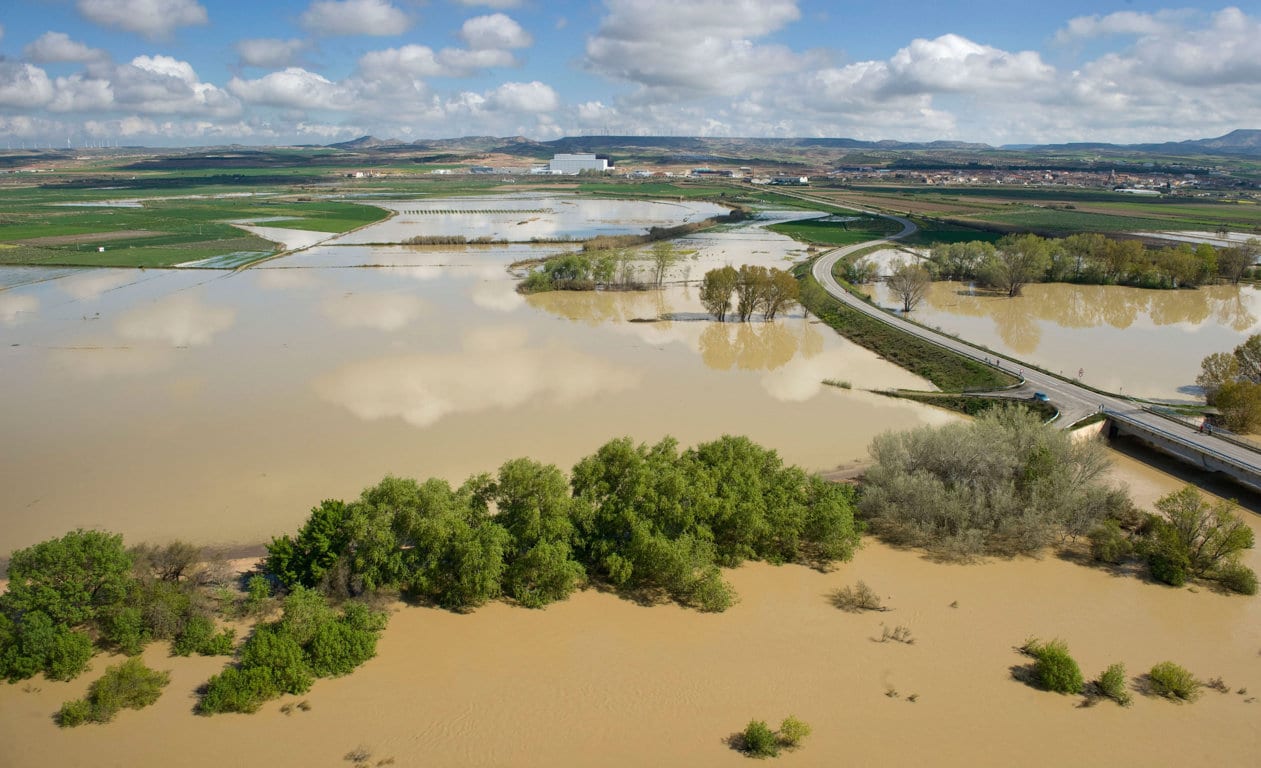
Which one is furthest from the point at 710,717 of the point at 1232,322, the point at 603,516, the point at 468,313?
the point at 1232,322

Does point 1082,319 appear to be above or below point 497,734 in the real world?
above

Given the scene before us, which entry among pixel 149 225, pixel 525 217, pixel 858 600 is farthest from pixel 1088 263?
pixel 149 225

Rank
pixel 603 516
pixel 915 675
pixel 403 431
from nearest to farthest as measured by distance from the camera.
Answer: pixel 915 675 < pixel 603 516 < pixel 403 431

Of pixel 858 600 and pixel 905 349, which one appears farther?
pixel 905 349

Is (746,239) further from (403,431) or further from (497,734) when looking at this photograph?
(497,734)

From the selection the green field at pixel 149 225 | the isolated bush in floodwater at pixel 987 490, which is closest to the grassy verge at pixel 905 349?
the isolated bush in floodwater at pixel 987 490

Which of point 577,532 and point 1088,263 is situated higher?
point 1088,263

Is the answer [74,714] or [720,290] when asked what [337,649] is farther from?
[720,290]

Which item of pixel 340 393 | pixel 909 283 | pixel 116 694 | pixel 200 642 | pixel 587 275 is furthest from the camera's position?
pixel 587 275
